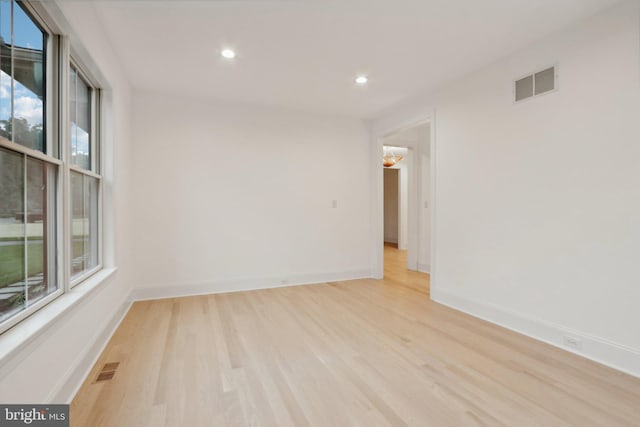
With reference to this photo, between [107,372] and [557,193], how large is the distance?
3.69m

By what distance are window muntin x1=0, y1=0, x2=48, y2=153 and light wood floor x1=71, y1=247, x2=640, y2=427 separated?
1505 mm

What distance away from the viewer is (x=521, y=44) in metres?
2.67

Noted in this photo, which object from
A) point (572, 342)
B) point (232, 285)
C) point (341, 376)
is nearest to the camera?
point (341, 376)

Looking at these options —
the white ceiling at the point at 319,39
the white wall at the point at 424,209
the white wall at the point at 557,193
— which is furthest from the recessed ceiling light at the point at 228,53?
the white wall at the point at 424,209

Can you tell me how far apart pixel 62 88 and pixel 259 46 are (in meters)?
1.53

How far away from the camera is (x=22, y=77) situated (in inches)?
58.2

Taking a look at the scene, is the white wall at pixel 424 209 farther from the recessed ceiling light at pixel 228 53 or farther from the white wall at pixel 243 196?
the recessed ceiling light at pixel 228 53

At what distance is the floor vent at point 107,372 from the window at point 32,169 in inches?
25.1

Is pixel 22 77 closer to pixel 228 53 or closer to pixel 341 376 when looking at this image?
pixel 228 53

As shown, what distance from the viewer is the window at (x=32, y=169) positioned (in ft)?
4.34

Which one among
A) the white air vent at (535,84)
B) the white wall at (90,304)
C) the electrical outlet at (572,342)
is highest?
the white air vent at (535,84)

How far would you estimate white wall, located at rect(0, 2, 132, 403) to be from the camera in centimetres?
129

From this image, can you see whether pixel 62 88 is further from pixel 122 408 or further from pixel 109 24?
pixel 122 408

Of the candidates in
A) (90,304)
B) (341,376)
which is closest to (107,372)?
(90,304)
